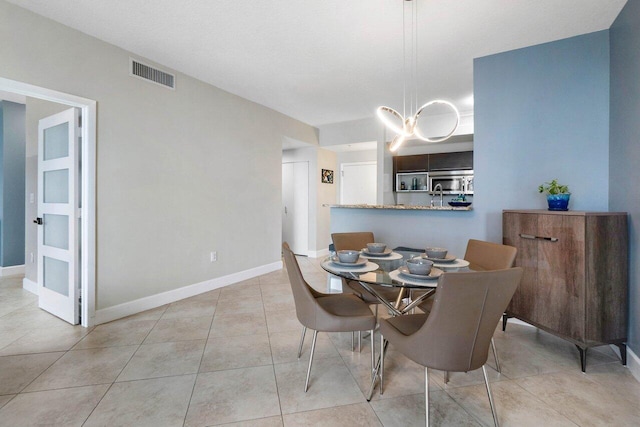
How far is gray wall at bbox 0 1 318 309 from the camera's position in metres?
2.45

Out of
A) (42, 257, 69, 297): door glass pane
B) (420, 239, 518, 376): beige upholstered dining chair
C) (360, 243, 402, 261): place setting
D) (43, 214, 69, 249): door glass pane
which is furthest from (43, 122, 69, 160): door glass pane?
(420, 239, 518, 376): beige upholstered dining chair

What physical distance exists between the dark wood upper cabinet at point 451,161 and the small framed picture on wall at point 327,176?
Result: 206 cm

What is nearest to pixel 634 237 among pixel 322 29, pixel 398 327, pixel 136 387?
pixel 398 327

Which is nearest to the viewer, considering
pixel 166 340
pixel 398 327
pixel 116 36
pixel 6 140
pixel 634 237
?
pixel 398 327

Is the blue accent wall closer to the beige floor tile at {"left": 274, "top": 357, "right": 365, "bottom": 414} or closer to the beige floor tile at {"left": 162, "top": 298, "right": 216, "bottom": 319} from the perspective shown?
the beige floor tile at {"left": 274, "top": 357, "right": 365, "bottom": 414}

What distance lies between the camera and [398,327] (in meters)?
1.65

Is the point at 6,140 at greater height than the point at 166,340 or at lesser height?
greater

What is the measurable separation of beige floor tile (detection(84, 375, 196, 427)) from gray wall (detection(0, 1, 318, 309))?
135 cm

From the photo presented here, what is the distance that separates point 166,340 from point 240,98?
3.23m

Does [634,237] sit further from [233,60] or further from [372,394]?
[233,60]

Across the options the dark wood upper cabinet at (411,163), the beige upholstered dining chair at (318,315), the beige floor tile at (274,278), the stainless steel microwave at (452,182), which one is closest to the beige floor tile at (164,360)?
the beige upholstered dining chair at (318,315)

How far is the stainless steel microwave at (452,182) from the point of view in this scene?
5.16 m

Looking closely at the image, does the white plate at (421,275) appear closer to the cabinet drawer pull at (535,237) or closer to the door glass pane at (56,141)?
the cabinet drawer pull at (535,237)

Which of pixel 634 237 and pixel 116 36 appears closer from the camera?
pixel 634 237
